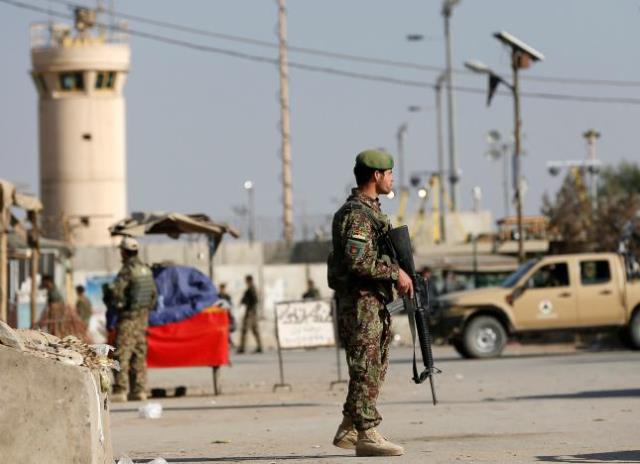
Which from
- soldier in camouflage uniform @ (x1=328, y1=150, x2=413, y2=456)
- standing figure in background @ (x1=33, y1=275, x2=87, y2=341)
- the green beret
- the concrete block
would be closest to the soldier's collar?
soldier in camouflage uniform @ (x1=328, y1=150, x2=413, y2=456)

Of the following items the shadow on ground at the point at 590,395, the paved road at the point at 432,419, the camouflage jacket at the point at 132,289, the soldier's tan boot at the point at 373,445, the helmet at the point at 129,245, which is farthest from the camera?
the helmet at the point at 129,245

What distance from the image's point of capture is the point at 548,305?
1192 inches

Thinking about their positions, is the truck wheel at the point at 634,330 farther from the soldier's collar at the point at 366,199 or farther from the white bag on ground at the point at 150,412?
the soldier's collar at the point at 366,199

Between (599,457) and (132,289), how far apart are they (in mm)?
9328

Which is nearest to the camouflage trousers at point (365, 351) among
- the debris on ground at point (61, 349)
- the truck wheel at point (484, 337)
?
the debris on ground at point (61, 349)

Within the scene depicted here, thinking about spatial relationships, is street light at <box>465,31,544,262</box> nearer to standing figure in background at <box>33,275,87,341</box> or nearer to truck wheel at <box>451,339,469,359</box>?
truck wheel at <box>451,339,469,359</box>

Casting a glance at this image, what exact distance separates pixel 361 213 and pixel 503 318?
767 inches

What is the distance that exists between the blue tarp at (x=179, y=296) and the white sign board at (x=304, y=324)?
1528mm

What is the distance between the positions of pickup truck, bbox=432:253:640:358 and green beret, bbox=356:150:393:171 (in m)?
18.9

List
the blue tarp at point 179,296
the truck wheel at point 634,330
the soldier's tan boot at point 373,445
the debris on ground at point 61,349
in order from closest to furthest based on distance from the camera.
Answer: the debris on ground at point 61,349, the soldier's tan boot at point 373,445, the blue tarp at point 179,296, the truck wheel at point 634,330

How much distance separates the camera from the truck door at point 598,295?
30.3 m

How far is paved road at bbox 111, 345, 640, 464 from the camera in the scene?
11.6 meters

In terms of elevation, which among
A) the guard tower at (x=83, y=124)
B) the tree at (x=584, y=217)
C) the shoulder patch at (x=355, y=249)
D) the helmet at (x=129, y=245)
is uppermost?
the guard tower at (x=83, y=124)

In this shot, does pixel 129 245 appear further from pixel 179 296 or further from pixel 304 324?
pixel 304 324
